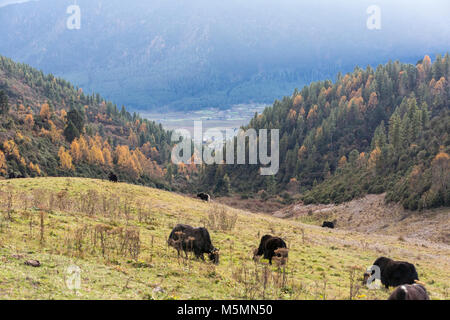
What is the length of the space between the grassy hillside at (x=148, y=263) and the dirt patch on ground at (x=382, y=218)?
21026 millimetres

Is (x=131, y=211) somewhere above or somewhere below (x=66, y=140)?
below

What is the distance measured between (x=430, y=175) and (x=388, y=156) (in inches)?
1072

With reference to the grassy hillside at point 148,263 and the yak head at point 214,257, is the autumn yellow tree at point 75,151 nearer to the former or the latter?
the grassy hillside at point 148,263

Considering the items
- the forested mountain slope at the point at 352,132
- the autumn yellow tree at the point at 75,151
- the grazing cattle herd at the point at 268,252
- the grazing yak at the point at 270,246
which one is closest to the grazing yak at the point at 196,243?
the grazing cattle herd at the point at 268,252

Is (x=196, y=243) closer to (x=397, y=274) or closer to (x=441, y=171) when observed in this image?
(x=397, y=274)

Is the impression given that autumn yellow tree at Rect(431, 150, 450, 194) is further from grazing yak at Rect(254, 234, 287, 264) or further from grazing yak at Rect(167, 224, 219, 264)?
grazing yak at Rect(167, 224, 219, 264)

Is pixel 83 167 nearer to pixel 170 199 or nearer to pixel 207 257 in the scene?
pixel 170 199

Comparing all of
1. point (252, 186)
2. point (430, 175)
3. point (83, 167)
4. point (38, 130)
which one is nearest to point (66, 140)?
point (38, 130)

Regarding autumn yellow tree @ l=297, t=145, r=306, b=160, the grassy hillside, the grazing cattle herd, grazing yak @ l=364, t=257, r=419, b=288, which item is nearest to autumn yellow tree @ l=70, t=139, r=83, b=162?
autumn yellow tree @ l=297, t=145, r=306, b=160

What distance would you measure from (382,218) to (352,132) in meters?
102

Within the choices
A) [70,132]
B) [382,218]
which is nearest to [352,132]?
[382,218]

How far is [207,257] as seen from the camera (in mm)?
19219

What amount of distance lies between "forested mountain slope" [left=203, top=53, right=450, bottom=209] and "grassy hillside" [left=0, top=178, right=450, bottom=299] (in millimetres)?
56183

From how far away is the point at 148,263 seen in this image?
1641cm
